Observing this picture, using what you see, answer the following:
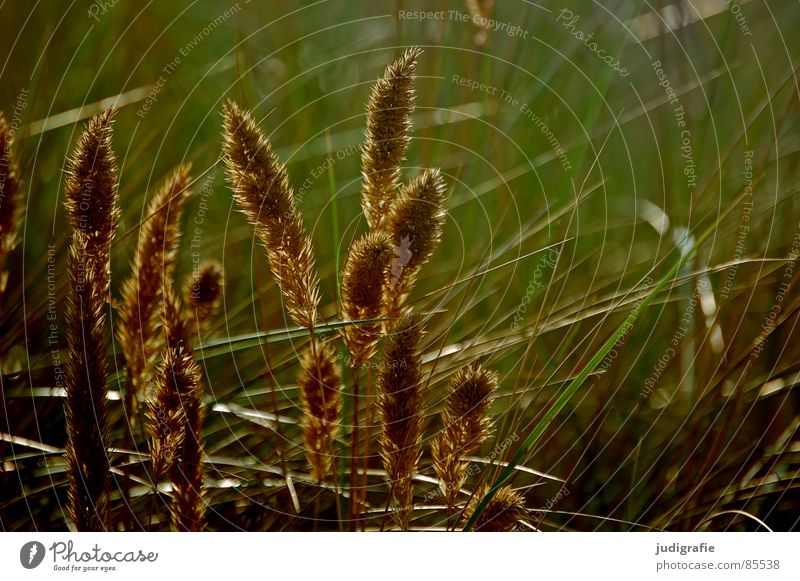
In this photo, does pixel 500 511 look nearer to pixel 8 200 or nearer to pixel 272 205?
pixel 272 205

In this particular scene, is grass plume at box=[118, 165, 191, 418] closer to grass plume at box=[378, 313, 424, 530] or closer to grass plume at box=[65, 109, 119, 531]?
grass plume at box=[65, 109, 119, 531]

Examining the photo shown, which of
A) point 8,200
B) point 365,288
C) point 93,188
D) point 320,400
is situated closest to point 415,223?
point 365,288

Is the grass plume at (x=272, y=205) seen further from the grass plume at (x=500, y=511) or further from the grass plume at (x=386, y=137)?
the grass plume at (x=500, y=511)
